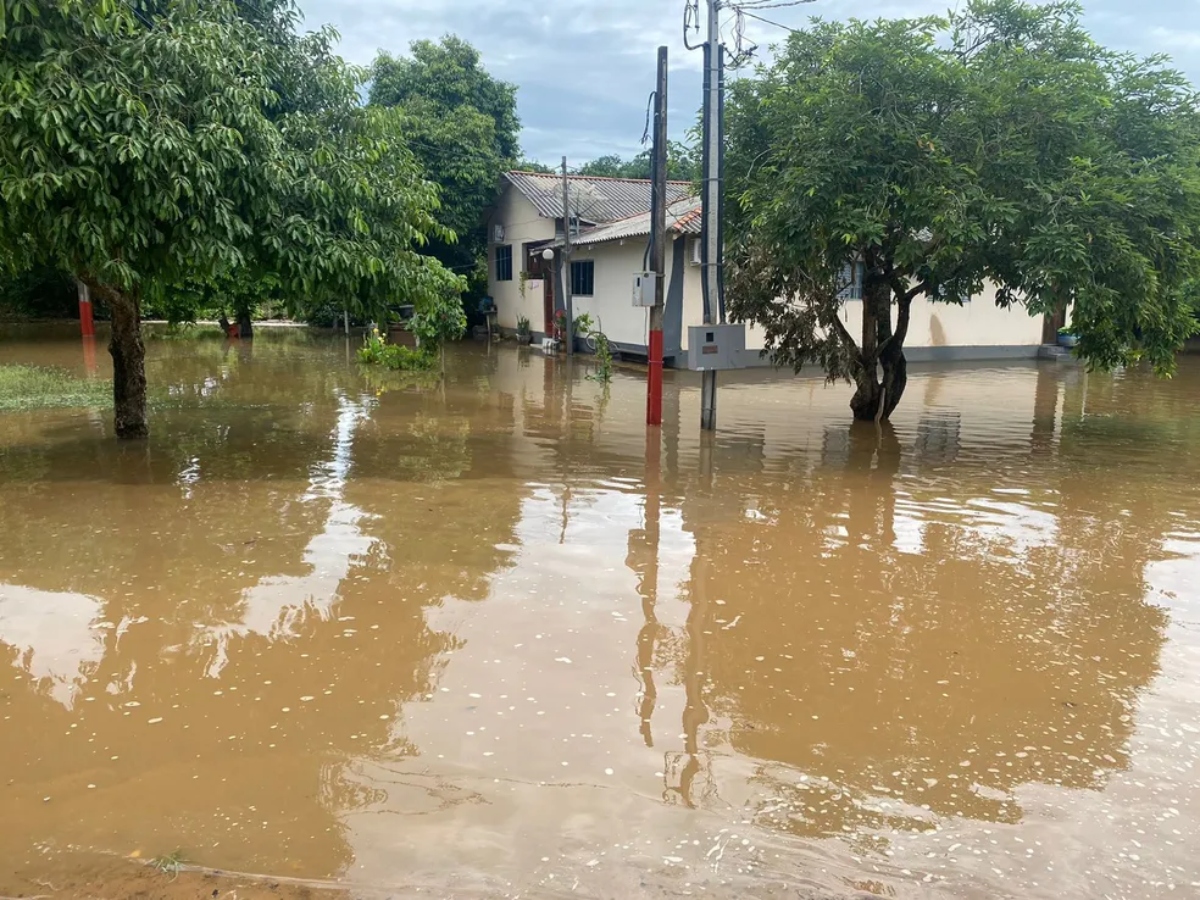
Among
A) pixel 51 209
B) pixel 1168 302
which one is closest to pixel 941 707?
pixel 51 209

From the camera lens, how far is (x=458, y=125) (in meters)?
29.8

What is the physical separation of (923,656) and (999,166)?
7.13 meters

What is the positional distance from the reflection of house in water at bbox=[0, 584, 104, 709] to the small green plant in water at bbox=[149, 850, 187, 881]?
1.53m

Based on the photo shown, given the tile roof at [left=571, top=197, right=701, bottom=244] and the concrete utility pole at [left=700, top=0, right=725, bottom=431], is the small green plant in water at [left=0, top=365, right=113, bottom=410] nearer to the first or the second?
the concrete utility pole at [left=700, top=0, right=725, bottom=431]

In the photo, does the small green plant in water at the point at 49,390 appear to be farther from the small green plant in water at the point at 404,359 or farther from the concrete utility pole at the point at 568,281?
the concrete utility pole at the point at 568,281

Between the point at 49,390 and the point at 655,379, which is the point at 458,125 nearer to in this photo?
the point at 49,390

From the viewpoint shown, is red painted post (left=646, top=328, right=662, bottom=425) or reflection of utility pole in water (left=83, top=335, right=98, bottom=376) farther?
reflection of utility pole in water (left=83, top=335, right=98, bottom=376)

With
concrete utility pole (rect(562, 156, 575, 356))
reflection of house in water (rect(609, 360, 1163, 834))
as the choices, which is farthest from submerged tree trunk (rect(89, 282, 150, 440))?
concrete utility pole (rect(562, 156, 575, 356))

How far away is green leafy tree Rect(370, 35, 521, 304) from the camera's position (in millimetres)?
29656

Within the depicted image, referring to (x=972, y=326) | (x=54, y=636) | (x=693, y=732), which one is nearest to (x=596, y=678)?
(x=693, y=732)

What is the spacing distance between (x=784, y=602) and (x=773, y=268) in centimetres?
801

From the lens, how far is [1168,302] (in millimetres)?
11125

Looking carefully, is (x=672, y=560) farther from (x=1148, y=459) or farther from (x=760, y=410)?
(x=760, y=410)

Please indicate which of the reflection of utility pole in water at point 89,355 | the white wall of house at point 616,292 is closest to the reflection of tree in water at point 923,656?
the white wall of house at point 616,292
